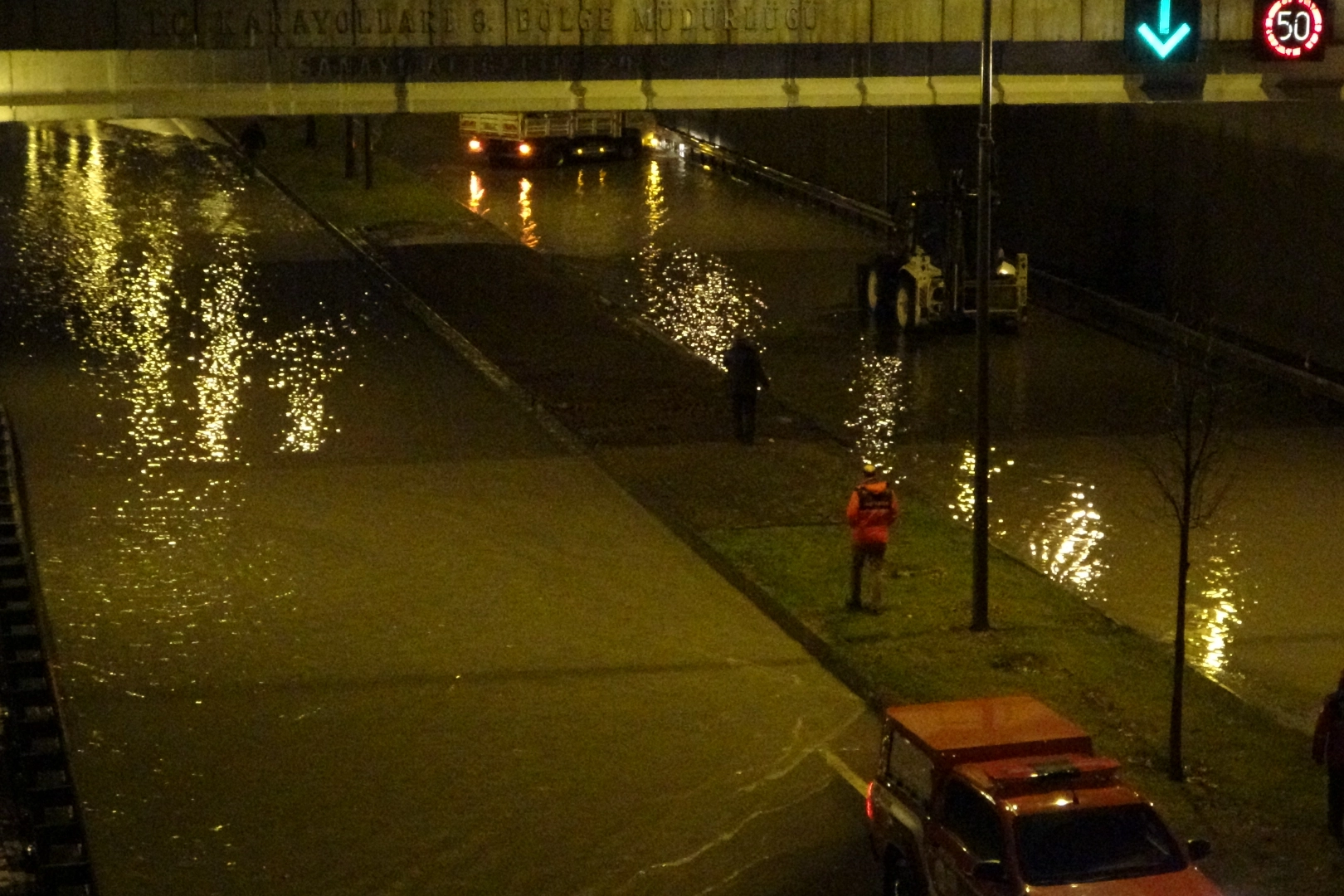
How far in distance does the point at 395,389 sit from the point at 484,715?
10.9 meters

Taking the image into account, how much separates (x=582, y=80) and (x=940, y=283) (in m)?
9.03

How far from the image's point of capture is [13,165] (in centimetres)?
4031

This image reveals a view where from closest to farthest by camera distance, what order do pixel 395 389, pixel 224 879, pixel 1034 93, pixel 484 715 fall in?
pixel 224 879 < pixel 484 715 < pixel 1034 93 < pixel 395 389

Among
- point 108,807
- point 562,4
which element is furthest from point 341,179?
point 108,807

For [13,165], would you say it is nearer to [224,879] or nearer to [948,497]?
[948,497]

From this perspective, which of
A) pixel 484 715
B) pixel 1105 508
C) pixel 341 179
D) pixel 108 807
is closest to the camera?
pixel 108 807

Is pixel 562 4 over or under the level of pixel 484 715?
over

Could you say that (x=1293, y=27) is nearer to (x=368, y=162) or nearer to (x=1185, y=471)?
(x=1185, y=471)

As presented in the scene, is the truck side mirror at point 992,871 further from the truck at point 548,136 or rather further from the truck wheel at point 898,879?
the truck at point 548,136

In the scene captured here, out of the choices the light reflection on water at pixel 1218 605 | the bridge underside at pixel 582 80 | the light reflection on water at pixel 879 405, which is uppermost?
the bridge underside at pixel 582 80

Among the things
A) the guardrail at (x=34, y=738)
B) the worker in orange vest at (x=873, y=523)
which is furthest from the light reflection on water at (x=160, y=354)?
the worker in orange vest at (x=873, y=523)

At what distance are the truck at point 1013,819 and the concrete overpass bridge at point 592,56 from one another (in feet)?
29.8

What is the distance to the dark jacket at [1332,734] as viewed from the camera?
37.9 feet

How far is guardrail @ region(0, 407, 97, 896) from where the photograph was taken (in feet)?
35.9
